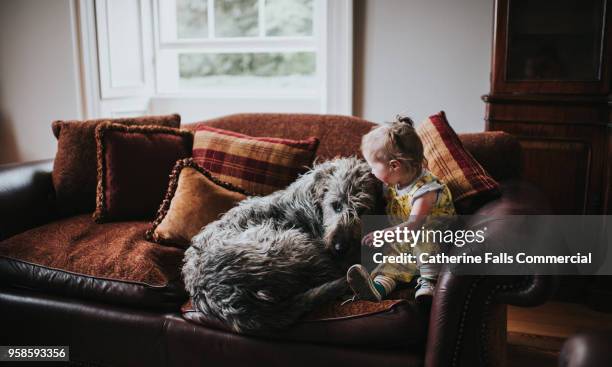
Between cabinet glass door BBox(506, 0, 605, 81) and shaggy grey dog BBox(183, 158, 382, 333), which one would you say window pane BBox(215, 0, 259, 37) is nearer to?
cabinet glass door BBox(506, 0, 605, 81)

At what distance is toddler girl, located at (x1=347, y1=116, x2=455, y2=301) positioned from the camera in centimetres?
169

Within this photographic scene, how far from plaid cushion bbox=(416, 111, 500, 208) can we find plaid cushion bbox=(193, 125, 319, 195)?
1.41ft

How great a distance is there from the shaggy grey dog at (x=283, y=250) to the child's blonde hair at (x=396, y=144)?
9 centimetres

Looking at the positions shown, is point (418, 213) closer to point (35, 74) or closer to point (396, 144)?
point (396, 144)

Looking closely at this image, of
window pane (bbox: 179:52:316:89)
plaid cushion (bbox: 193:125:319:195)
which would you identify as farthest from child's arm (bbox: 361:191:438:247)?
window pane (bbox: 179:52:316:89)

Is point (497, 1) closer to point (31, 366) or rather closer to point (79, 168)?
point (79, 168)

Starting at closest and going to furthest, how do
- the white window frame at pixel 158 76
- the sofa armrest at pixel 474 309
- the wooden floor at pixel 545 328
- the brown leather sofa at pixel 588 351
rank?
the brown leather sofa at pixel 588 351 < the sofa armrest at pixel 474 309 < the wooden floor at pixel 545 328 < the white window frame at pixel 158 76

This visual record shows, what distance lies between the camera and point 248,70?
381cm

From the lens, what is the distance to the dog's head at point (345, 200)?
1.70 metres

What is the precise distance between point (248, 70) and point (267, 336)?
252 cm

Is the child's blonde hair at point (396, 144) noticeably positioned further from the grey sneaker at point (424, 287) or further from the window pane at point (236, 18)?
the window pane at point (236, 18)

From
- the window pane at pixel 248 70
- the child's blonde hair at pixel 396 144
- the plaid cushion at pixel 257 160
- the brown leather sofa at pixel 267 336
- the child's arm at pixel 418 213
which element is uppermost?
the window pane at pixel 248 70

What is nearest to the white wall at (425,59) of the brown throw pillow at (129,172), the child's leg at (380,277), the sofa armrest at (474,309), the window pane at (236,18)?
the window pane at (236,18)

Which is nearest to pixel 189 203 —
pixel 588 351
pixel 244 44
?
pixel 588 351
